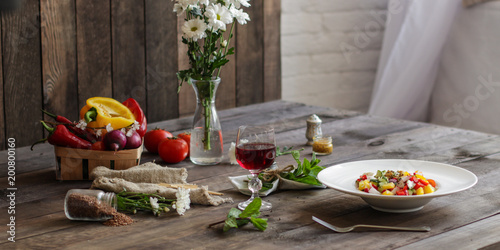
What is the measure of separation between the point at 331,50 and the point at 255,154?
2.21 meters

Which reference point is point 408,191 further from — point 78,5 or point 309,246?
point 78,5

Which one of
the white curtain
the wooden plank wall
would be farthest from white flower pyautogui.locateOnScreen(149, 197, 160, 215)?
the white curtain

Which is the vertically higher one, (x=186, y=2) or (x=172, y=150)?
(x=186, y=2)

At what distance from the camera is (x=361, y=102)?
360 cm

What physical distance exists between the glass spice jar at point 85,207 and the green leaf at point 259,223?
11.0 inches

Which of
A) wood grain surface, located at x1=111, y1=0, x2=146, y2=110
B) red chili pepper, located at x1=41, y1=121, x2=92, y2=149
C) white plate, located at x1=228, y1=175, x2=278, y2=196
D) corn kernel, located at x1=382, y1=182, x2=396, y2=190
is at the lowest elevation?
white plate, located at x1=228, y1=175, x2=278, y2=196

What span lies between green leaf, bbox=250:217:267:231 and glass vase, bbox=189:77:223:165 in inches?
19.3

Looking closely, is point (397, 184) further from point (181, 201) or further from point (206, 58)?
point (206, 58)

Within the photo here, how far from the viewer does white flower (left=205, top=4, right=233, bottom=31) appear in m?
1.46

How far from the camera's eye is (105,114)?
1688mm

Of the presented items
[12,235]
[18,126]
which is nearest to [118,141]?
[12,235]

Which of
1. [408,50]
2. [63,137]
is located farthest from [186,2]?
[408,50]

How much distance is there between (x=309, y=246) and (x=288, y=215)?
17 centimetres

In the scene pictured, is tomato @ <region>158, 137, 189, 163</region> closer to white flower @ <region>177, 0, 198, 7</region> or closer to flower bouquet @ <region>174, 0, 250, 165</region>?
flower bouquet @ <region>174, 0, 250, 165</region>
